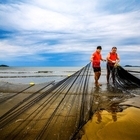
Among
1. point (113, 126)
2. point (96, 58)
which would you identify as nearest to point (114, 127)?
point (113, 126)

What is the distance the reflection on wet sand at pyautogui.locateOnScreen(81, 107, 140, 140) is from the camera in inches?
132

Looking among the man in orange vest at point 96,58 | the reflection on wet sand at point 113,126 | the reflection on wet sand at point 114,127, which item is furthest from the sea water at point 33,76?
the reflection on wet sand at point 114,127

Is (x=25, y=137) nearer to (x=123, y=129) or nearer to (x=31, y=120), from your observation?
(x=31, y=120)

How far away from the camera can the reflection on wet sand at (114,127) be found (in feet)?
11.0

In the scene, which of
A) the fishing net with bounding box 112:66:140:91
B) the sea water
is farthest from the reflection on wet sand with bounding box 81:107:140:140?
the sea water

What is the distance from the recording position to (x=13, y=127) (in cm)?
405

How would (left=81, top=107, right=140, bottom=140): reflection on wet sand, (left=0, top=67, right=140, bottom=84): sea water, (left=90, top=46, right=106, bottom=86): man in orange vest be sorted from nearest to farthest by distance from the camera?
(left=81, top=107, right=140, bottom=140): reflection on wet sand
(left=90, top=46, right=106, bottom=86): man in orange vest
(left=0, top=67, right=140, bottom=84): sea water

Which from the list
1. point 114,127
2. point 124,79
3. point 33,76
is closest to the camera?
point 114,127

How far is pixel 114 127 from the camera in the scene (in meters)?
3.65

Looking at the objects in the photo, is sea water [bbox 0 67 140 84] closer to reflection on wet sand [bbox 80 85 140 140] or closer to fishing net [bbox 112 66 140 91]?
fishing net [bbox 112 66 140 91]

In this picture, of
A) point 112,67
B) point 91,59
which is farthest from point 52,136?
point 112,67

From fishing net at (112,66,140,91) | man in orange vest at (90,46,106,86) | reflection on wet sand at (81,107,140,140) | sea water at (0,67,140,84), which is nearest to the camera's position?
reflection on wet sand at (81,107,140,140)

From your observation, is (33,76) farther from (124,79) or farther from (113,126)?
(113,126)

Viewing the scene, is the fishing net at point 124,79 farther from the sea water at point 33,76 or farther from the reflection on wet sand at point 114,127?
the reflection on wet sand at point 114,127
